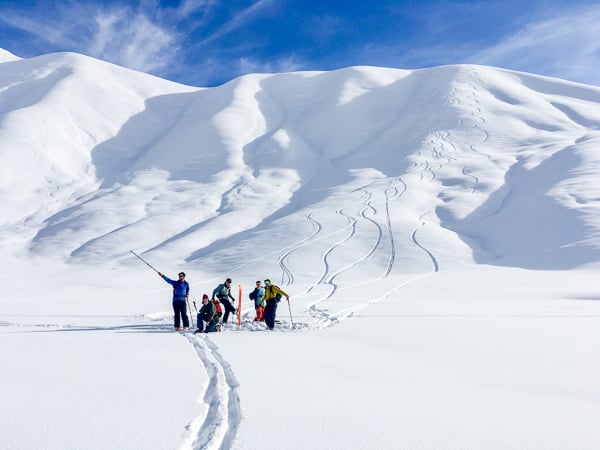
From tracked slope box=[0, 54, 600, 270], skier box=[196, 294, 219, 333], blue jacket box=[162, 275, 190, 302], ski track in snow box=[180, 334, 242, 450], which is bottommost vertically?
ski track in snow box=[180, 334, 242, 450]

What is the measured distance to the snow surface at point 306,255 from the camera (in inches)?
190

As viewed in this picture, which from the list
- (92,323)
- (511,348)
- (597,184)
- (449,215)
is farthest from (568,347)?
(597,184)

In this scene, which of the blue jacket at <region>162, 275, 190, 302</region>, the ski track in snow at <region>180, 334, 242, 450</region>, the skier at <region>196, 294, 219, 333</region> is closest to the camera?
the ski track in snow at <region>180, 334, 242, 450</region>

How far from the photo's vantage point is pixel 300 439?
4152mm

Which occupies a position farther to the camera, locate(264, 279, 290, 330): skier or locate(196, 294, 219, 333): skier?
locate(264, 279, 290, 330): skier

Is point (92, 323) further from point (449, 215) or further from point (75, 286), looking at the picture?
point (449, 215)

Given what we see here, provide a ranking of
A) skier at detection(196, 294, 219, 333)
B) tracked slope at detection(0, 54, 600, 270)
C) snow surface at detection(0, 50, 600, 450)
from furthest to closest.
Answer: tracked slope at detection(0, 54, 600, 270) → skier at detection(196, 294, 219, 333) → snow surface at detection(0, 50, 600, 450)

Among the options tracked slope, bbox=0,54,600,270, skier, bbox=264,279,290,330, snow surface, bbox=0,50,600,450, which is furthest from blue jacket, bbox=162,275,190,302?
tracked slope, bbox=0,54,600,270

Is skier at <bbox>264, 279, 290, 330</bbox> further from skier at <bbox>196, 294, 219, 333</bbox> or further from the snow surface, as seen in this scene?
skier at <bbox>196, 294, 219, 333</bbox>

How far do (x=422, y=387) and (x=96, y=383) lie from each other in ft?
12.1

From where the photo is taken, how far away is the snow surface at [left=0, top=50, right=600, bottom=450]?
4.84 metres

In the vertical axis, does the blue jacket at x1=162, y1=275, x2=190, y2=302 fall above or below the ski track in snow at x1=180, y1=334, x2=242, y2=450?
above

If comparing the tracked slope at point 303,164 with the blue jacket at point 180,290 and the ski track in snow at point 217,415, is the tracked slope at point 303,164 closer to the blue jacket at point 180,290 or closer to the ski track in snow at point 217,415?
the blue jacket at point 180,290

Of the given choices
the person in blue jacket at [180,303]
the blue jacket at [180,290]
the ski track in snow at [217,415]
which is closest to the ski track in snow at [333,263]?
the ski track in snow at [217,415]
